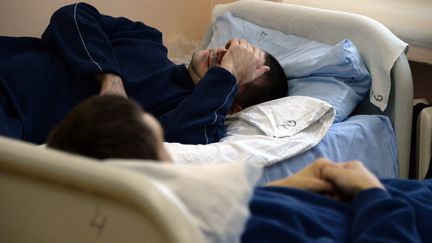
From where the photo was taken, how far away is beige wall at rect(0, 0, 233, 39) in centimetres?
232

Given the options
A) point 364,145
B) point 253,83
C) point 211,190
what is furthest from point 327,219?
point 253,83

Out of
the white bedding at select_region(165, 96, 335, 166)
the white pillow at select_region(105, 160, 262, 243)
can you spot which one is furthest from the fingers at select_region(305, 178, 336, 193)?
the white bedding at select_region(165, 96, 335, 166)

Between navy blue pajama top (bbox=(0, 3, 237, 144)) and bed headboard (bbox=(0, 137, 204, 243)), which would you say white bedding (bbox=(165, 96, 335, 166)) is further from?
bed headboard (bbox=(0, 137, 204, 243))

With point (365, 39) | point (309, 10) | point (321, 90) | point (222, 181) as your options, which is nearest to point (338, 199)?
point (222, 181)

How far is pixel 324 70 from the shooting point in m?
1.95

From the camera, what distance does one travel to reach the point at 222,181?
0.70 m

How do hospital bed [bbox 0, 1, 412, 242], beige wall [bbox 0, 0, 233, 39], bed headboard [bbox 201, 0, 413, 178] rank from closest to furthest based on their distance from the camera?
hospital bed [bbox 0, 1, 412, 242] < bed headboard [bbox 201, 0, 413, 178] < beige wall [bbox 0, 0, 233, 39]

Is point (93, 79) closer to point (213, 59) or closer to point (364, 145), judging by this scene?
point (213, 59)

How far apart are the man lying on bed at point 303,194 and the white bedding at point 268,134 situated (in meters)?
0.42

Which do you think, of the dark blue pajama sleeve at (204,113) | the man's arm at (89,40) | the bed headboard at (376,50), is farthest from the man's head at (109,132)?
the bed headboard at (376,50)

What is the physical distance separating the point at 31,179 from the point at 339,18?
1520 mm

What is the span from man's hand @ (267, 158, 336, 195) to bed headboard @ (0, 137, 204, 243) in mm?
410

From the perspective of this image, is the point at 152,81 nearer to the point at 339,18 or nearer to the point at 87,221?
the point at 339,18

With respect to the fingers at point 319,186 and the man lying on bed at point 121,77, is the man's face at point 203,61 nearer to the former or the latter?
the man lying on bed at point 121,77
